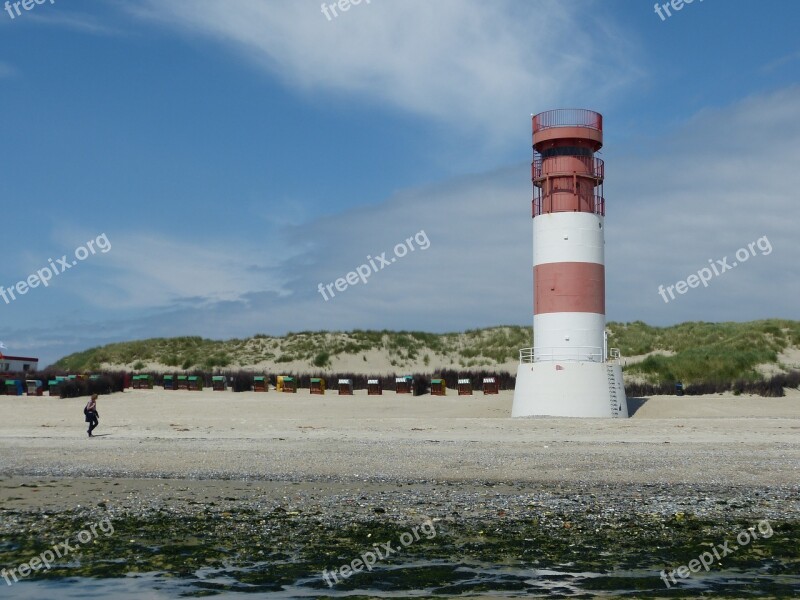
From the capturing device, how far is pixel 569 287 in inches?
1041

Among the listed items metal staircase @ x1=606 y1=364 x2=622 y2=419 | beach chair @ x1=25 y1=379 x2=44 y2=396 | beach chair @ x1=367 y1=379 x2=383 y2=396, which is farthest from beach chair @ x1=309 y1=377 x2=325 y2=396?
metal staircase @ x1=606 y1=364 x2=622 y2=419

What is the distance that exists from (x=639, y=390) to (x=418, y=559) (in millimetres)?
26698

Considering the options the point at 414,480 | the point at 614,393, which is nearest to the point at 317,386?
the point at 614,393

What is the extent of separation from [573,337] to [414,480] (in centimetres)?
1094

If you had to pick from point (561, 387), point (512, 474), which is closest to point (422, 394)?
point (561, 387)

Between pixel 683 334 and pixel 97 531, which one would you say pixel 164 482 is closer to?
pixel 97 531

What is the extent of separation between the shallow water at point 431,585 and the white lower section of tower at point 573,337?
53.7 ft

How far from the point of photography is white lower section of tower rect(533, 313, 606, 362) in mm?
26484

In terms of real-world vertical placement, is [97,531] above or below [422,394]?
below

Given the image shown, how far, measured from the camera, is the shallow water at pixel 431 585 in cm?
926

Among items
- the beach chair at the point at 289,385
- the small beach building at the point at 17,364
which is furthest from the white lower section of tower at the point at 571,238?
the small beach building at the point at 17,364

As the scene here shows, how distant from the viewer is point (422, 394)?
3712cm

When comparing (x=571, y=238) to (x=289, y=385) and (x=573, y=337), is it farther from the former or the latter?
(x=289, y=385)

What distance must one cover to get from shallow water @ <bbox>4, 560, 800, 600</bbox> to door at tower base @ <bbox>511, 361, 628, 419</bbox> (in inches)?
640
